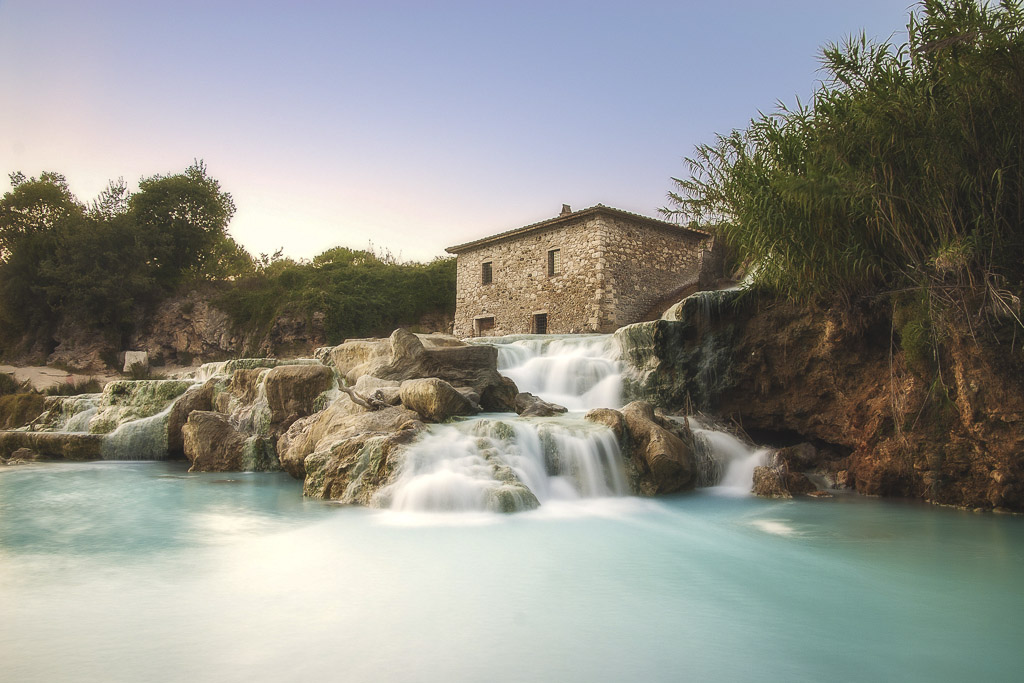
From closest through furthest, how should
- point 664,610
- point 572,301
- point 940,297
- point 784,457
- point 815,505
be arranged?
point 664,610, point 940,297, point 815,505, point 784,457, point 572,301

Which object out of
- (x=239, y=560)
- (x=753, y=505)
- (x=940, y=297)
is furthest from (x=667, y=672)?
(x=940, y=297)

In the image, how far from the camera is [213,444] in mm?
9859

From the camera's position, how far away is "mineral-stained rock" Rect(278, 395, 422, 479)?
782 cm

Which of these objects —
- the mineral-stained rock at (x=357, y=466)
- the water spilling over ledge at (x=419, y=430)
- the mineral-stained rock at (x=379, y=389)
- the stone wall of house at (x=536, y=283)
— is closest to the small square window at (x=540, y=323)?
the stone wall of house at (x=536, y=283)

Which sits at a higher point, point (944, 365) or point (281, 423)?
point (944, 365)

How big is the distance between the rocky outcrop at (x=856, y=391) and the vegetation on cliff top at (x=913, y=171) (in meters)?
0.64

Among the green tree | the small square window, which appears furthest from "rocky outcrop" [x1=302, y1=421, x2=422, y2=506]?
the green tree

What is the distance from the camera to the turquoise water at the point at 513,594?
122 inches

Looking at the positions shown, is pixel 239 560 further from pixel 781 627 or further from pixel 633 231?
pixel 633 231

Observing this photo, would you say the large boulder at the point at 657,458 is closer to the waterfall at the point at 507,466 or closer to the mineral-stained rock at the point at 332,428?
the waterfall at the point at 507,466

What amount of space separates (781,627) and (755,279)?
247 inches

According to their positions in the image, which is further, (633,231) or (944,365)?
(633,231)

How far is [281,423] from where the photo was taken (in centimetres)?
1055

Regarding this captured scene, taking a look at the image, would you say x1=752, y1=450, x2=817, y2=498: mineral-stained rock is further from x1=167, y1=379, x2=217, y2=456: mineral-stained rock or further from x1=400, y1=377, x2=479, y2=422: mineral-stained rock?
x1=167, y1=379, x2=217, y2=456: mineral-stained rock
